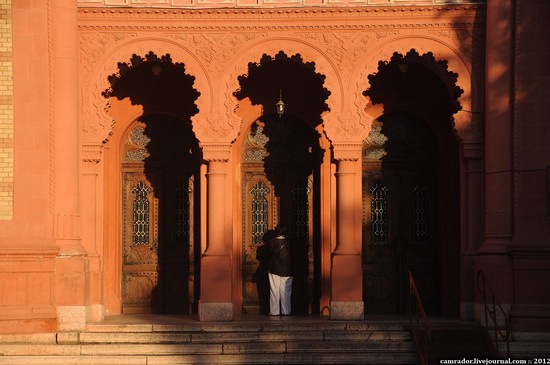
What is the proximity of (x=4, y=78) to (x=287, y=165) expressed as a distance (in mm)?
5763

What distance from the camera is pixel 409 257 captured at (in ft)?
74.1

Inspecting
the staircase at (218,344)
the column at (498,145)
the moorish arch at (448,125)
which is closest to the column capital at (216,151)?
the moorish arch at (448,125)

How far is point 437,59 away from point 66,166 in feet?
21.1

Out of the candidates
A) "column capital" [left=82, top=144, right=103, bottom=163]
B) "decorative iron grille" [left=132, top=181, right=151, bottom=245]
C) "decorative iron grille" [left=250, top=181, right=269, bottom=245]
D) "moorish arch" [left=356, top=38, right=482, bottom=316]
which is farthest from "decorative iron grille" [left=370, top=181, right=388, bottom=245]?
"column capital" [left=82, top=144, right=103, bottom=163]

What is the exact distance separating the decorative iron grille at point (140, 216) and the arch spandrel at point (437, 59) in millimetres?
4728

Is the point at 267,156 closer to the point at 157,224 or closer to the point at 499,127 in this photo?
the point at 157,224

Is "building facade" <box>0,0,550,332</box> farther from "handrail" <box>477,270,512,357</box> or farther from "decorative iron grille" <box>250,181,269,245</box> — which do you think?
"handrail" <box>477,270,512,357</box>

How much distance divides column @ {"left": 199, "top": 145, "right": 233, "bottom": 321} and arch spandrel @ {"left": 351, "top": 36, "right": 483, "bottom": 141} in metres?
2.51

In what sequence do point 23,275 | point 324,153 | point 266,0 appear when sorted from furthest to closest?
point 324,153, point 266,0, point 23,275

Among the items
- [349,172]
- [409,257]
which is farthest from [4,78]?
[409,257]

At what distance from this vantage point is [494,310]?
1830 centimetres

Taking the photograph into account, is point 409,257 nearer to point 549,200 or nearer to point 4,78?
point 549,200

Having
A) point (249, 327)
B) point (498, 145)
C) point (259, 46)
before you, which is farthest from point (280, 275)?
point (498, 145)

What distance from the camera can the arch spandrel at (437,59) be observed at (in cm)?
2028
